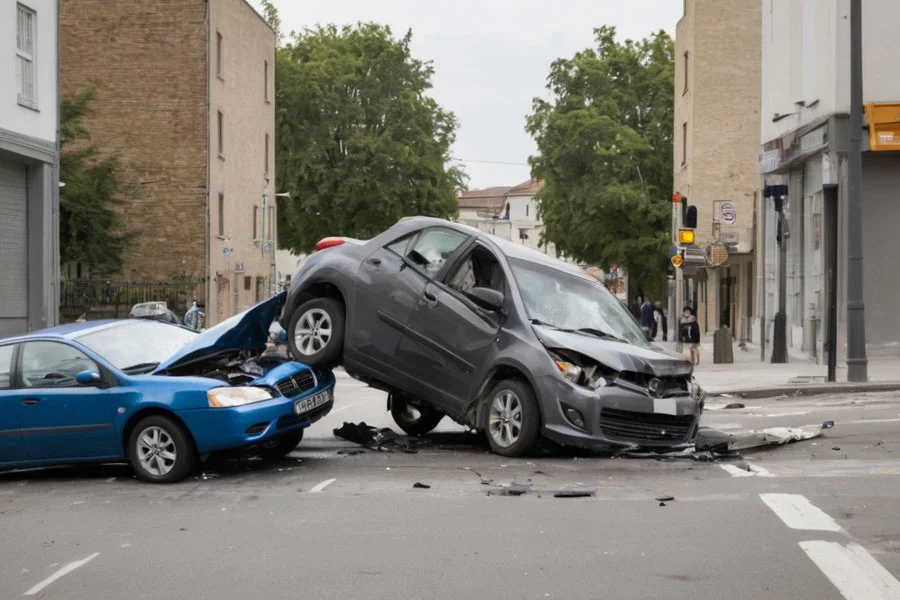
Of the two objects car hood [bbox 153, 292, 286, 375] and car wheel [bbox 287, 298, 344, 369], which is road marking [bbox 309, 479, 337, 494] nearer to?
car hood [bbox 153, 292, 286, 375]

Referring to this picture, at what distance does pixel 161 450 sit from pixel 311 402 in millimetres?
1497

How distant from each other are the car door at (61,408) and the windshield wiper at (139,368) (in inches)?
11.0

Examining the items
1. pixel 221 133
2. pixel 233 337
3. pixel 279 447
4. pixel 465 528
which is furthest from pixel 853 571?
pixel 221 133

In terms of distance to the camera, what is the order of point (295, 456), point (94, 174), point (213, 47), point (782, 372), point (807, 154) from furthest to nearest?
point (213, 47)
point (94, 174)
point (807, 154)
point (782, 372)
point (295, 456)

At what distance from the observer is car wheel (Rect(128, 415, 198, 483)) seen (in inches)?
432

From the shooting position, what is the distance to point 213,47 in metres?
47.1

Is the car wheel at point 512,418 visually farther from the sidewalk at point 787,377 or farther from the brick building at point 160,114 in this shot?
the brick building at point 160,114

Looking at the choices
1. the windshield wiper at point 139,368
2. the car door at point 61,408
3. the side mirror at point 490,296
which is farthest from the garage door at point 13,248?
the side mirror at point 490,296

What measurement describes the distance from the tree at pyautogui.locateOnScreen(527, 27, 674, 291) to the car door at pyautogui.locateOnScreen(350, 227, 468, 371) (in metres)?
43.5

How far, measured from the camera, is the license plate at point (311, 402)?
11641mm

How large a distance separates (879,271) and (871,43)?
14.6ft

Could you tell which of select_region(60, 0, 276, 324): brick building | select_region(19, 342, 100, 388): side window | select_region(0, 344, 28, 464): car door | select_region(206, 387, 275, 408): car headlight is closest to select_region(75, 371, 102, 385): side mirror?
select_region(19, 342, 100, 388): side window

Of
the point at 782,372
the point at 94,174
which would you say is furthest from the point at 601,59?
the point at 782,372

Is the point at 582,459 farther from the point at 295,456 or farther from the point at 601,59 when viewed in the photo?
the point at 601,59
